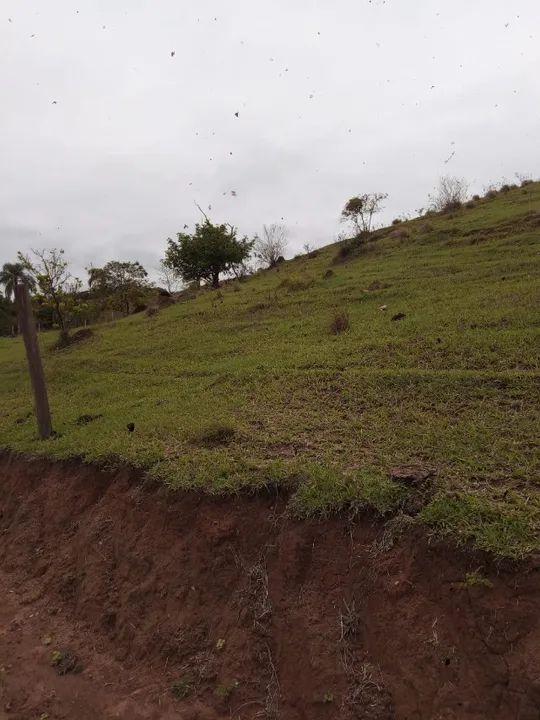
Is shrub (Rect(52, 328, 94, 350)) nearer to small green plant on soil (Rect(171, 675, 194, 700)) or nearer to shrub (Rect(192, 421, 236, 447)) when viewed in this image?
shrub (Rect(192, 421, 236, 447))

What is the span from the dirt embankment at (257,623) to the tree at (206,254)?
27.6m

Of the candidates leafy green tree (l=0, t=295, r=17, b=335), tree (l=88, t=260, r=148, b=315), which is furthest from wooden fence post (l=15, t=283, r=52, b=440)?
leafy green tree (l=0, t=295, r=17, b=335)

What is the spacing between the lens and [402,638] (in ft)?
13.2

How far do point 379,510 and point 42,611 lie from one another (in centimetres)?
400

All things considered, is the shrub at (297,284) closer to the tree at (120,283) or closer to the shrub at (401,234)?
the shrub at (401,234)

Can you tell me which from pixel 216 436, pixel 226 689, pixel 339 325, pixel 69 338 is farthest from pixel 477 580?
pixel 69 338

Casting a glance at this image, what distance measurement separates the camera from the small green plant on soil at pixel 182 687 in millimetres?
4492

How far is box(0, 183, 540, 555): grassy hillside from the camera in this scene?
5.16 meters

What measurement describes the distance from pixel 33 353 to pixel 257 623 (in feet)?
21.1

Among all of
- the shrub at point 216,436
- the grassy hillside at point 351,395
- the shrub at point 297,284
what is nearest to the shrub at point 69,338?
the grassy hillside at point 351,395

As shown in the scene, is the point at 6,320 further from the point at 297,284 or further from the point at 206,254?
the point at 297,284

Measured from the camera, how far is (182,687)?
Result: 4.54 metres

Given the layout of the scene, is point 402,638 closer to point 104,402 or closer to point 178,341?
point 104,402

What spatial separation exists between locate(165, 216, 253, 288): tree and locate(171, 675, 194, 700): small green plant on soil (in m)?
29.5
